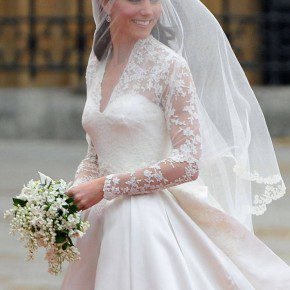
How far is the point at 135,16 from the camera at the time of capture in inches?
186

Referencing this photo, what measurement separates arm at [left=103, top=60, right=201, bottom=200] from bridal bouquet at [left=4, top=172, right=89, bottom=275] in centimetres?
15

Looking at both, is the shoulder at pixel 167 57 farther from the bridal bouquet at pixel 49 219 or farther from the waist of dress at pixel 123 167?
the bridal bouquet at pixel 49 219

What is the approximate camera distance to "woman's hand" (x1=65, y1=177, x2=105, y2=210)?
463 cm

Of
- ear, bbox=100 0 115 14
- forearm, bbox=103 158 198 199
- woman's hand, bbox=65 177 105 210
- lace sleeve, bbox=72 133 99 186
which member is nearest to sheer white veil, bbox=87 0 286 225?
ear, bbox=100 0 115 14

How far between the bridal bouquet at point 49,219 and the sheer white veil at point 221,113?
564mm

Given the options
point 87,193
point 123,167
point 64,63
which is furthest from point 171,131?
point 64,63

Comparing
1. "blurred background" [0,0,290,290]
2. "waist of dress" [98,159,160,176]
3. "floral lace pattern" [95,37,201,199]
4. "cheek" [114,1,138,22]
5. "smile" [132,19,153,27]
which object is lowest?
"blurred background" [0,0,290,290]

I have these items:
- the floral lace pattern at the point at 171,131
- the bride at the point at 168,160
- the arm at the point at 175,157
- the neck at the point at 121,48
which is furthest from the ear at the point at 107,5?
the arm at the point at 175,157

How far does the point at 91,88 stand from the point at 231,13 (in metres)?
10.6

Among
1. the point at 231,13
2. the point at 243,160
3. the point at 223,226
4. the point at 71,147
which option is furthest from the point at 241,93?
the point at 231,13

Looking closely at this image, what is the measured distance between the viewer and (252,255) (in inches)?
194

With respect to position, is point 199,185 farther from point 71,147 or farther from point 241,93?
point 71,147

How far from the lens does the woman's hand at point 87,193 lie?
463cm

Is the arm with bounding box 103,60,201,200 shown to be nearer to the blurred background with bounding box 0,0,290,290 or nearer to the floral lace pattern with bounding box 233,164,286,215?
the floral lace pattern with bounding box 233,164,286,215
